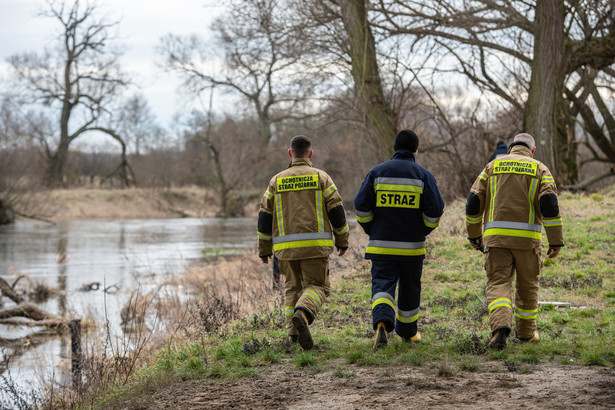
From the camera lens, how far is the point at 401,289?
6273mm

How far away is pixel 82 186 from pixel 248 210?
49.5 ft

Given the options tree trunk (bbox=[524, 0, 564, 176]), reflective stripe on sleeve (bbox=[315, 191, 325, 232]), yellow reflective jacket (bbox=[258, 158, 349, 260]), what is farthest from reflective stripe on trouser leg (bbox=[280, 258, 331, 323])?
tree trunk (bbox=[524, 0, 564, 176])

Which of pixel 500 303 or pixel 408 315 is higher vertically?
pixel 500 303

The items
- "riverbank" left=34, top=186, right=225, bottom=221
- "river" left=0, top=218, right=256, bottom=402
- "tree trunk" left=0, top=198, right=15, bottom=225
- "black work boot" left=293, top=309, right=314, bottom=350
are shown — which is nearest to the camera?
"black work boot" left=293, top=309, right=314, bottom=350

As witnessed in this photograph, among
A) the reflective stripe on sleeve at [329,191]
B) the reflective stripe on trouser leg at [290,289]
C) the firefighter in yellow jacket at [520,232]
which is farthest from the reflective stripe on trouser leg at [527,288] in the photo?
the reflective stripe on trouser leg at [290,289]

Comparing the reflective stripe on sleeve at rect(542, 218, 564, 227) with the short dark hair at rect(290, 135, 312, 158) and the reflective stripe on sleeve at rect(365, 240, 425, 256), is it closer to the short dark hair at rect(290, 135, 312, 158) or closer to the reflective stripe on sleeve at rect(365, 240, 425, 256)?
the reflective stripe on sleeve at rect(365, 240, 425, 256)

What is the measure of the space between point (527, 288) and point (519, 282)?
0.31ft

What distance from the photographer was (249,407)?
4.71 m

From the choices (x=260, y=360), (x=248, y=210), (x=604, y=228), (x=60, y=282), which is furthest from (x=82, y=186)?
(x=260, y=360)

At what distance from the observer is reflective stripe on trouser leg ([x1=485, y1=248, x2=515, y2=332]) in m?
6.03

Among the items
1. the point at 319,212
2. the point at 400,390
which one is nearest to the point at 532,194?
A: the point at 319,212

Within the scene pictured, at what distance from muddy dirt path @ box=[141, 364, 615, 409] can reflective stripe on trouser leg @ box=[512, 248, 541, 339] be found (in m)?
0.86

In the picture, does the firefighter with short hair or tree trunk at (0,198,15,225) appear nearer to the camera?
the firefighter with short hair

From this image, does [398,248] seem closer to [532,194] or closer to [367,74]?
[532,194]
